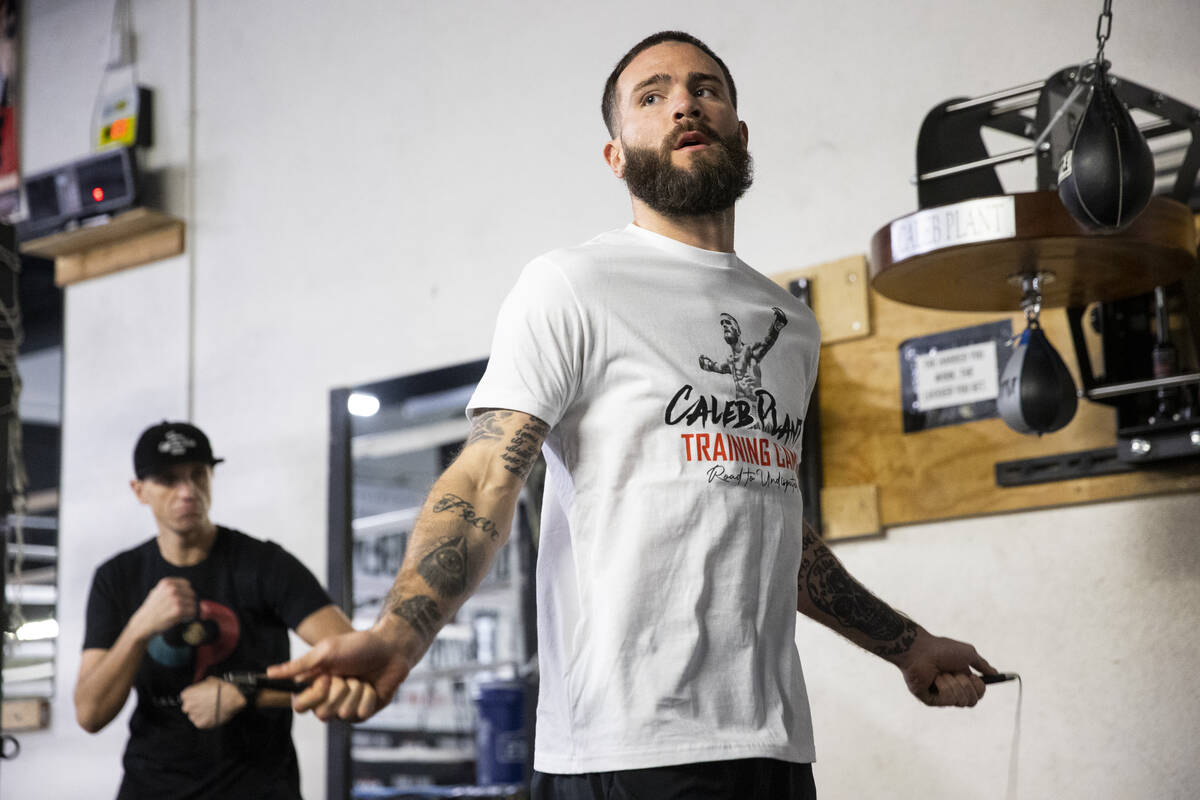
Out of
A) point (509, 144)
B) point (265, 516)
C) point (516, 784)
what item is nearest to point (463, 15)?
point (509, 144)

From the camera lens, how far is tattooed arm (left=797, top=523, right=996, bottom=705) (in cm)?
170

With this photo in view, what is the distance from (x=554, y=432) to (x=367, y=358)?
2482mm

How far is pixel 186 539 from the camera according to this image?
294 cm

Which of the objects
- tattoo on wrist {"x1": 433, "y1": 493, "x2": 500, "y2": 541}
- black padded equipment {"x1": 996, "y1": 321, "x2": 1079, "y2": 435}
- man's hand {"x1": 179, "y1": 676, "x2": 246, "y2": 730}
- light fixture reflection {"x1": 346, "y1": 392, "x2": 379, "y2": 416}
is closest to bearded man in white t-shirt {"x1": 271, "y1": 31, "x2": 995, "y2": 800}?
tattoo on wrist {"x1": 433, "y1": 493, "x2": 500, "y2": 541}

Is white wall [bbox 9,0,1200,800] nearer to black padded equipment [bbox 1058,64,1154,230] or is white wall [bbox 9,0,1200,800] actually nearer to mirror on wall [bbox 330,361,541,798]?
mirror on wall [bbox 330,361,541,798]

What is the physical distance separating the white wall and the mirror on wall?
0.11 metres

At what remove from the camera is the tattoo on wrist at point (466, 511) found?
4.08 ft

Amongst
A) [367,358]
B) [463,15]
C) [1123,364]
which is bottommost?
[1123,364]

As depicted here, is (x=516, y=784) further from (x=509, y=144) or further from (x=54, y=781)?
(x=509, y=144)

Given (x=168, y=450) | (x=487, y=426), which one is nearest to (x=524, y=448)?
(x=487, y=426)

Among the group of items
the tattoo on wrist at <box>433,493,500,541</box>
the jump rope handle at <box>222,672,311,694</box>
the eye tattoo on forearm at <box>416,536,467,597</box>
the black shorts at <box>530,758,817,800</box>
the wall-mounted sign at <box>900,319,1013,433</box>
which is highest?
the wall-mounted sign at <box>900,319,1013,433</box>

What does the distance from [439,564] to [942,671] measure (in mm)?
838

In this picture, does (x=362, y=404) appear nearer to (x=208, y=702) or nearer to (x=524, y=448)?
(x=208, y=702)

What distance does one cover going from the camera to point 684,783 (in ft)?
4.33
